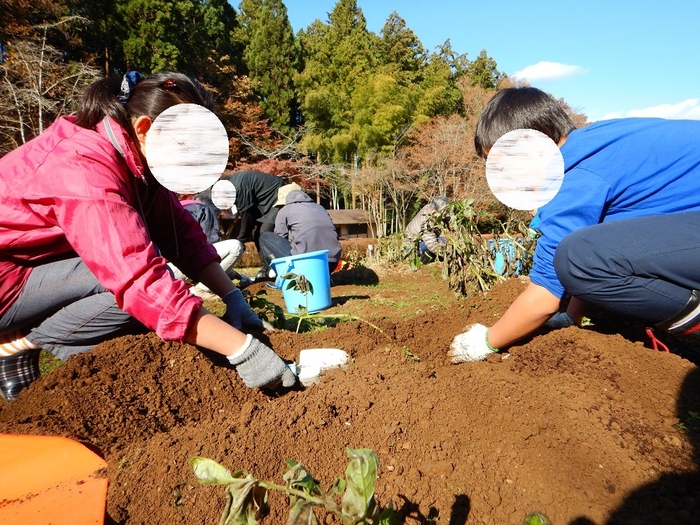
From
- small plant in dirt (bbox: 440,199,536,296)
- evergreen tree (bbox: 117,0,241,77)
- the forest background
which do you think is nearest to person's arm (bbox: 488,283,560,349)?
small plant in dirt (bbox: 440,199,536,296)

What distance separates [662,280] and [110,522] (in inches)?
66.7

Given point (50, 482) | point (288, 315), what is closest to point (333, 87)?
point (288, 315)

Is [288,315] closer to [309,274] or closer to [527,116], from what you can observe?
[309,274]

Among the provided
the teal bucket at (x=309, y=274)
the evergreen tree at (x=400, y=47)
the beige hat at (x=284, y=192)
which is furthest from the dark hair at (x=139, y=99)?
the evergreen tree at (x=400, y=47)

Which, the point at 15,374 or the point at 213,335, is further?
the point at 15,374

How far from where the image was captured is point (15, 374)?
1788mm

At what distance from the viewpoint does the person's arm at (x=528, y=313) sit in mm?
1620

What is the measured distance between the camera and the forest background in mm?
9172

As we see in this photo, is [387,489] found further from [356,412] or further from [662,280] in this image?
[662,280]

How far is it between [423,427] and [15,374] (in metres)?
1.63

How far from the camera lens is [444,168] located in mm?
14062

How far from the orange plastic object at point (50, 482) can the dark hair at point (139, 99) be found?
0.95 m

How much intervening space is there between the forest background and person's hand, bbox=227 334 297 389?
9.30 metres

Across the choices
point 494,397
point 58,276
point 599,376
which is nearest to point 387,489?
point 494,397
